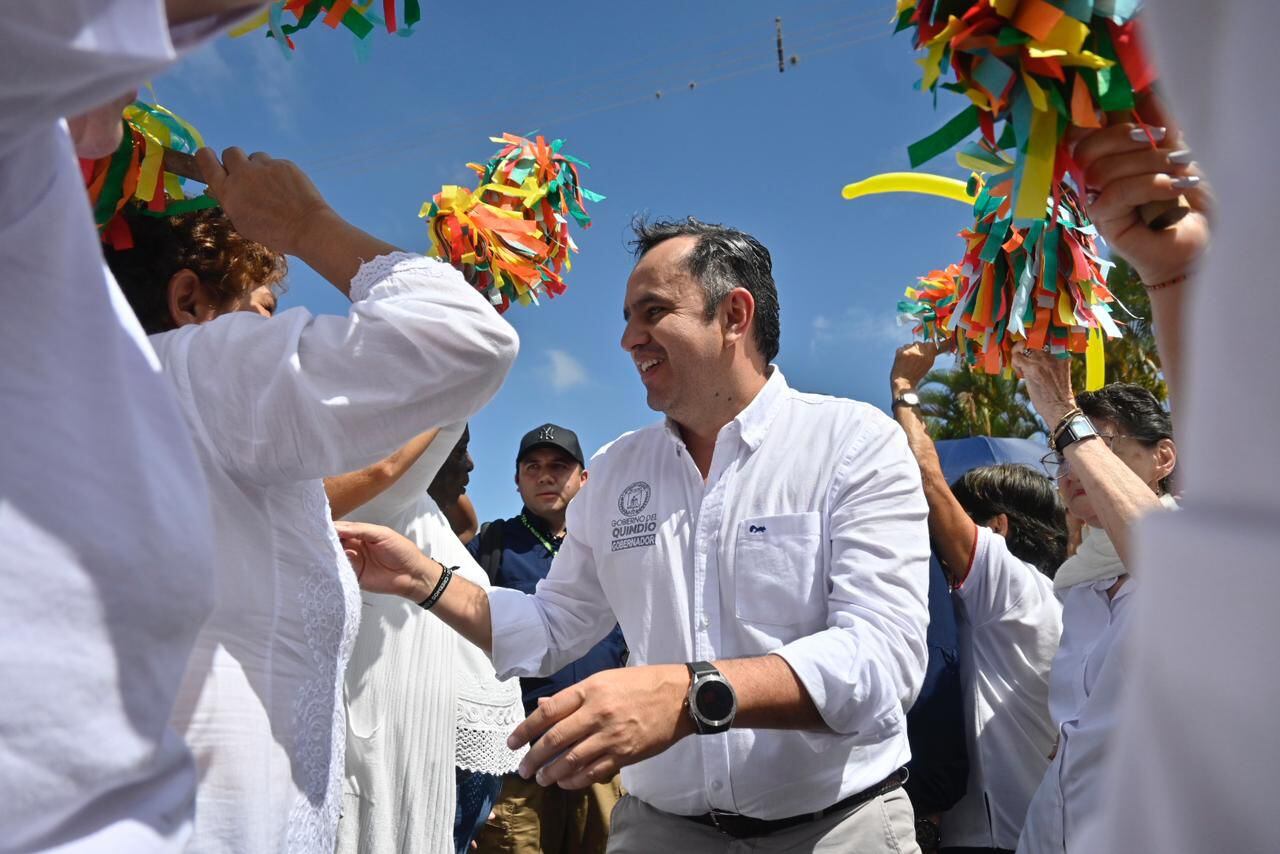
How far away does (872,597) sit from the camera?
7.47 feet

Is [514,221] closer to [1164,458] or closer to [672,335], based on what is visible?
[672,335]

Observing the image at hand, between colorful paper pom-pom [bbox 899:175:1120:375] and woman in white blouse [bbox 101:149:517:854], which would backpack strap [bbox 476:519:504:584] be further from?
woman in white blouse [bbox 101:149:517:854]

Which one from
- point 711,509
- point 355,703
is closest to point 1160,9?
point 711,509

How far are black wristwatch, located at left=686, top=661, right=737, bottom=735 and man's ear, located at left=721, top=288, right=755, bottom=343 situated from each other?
1390mm

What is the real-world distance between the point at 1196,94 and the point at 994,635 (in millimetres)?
3461

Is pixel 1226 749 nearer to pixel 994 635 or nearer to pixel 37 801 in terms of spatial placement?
pixel 37 801

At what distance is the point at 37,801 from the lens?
0.80 m

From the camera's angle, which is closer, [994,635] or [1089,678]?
[1089,678]

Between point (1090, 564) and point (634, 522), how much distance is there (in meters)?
1.64

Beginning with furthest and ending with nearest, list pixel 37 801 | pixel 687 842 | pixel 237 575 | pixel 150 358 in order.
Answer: pixel 687 842
pixel 237 575
pixel 150 358
pixel 37 801

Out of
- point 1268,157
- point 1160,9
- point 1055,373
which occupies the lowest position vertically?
point 1268,157

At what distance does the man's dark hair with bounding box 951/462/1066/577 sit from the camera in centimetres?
455

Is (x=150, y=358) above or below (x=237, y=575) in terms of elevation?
above

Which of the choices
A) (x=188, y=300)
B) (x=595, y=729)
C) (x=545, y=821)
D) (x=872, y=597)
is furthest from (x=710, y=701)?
(x=545, y=821)
